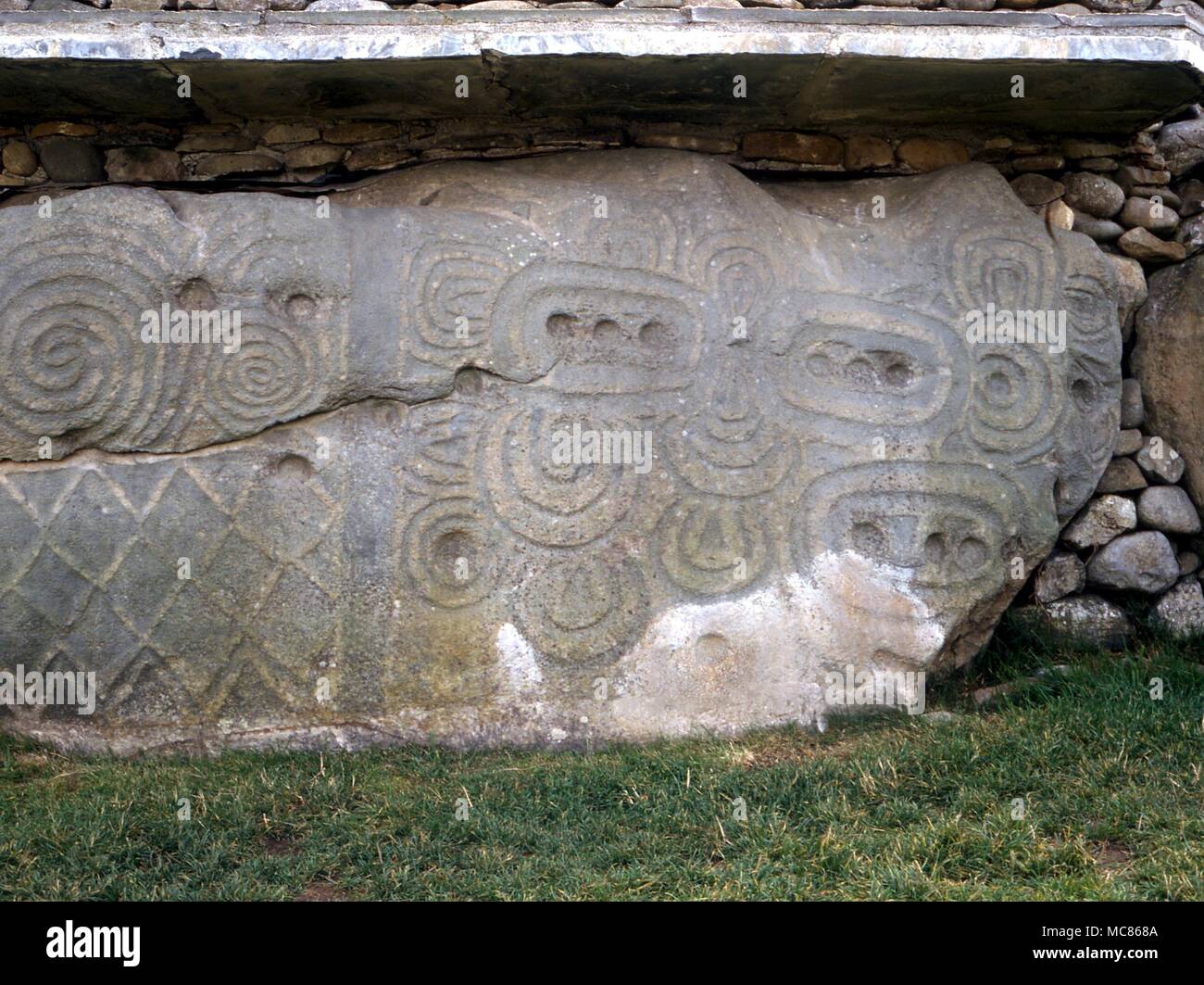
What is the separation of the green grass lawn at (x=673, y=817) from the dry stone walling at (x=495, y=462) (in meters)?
0.27

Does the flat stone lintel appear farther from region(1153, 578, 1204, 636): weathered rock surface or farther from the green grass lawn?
the green grass lawn

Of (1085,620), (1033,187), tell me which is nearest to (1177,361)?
(1033,187)

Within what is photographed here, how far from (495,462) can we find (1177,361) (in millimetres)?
2856

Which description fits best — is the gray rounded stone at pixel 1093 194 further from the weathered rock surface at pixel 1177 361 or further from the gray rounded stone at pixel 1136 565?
the gray rounded stone at pixel 1136 565

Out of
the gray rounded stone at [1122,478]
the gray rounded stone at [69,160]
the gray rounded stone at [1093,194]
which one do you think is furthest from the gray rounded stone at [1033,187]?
the gray rounded stone at [69,160]

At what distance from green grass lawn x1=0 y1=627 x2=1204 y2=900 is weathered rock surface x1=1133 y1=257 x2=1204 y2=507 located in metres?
1.23

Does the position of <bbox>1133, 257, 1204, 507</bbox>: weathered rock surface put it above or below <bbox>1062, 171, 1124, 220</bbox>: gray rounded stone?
below

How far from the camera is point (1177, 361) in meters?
5.47

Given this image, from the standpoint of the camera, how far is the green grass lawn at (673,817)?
3600 mm

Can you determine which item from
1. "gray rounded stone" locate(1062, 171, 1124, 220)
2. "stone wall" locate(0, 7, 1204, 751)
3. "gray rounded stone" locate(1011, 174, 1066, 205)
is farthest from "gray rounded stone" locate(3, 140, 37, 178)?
"gray rounded stone" locate(1062, 171, 1124, 220)

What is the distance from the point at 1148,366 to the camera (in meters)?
5.55

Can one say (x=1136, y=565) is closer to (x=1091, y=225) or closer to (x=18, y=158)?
(x=1091, y=225)

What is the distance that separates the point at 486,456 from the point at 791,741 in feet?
4.76

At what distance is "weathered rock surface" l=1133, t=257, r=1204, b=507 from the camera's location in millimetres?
5438
